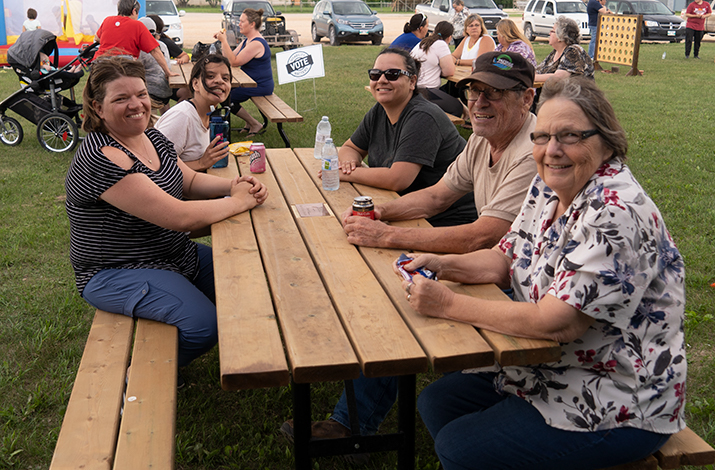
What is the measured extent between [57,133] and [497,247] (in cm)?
678

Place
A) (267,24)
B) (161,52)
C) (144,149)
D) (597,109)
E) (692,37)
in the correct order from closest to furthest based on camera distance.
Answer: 1. (597,109)
2. (144,149)
3. (161,52)
4. (692,37)
5. (267,24)

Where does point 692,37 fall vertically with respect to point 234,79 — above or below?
below

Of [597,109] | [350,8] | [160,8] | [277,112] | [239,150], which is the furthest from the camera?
[350,8]

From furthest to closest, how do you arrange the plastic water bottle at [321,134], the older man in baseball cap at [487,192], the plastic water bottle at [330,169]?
1. the plastic water bottle at [321,134]
2. the plastic water bottle at [330,169]
3. the older man in baseball cap at [487,192]

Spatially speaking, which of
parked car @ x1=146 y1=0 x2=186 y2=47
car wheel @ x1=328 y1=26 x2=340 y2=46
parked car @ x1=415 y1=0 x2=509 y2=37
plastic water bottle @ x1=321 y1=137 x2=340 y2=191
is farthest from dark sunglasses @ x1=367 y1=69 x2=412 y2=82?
car wheel @ x1=328 y1=26 x2=340 y2=46

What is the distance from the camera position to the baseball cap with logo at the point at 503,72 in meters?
2.57

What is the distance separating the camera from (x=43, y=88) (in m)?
7.63

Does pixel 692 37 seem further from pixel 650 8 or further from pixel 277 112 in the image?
pixel 277 112

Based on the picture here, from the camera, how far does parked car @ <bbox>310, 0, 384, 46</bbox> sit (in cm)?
1977

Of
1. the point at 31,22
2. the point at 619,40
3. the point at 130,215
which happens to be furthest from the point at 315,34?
the point at 130,215

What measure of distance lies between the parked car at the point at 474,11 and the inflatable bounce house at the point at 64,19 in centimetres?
1032

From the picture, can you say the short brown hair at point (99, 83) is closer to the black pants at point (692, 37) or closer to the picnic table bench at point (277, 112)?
the picnic table bench at point (277, 112)

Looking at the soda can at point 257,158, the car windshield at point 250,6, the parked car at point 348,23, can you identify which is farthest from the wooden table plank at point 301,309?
the parked car at point 348,23

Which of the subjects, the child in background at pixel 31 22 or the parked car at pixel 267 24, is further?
the parked car at pixel 267 24
